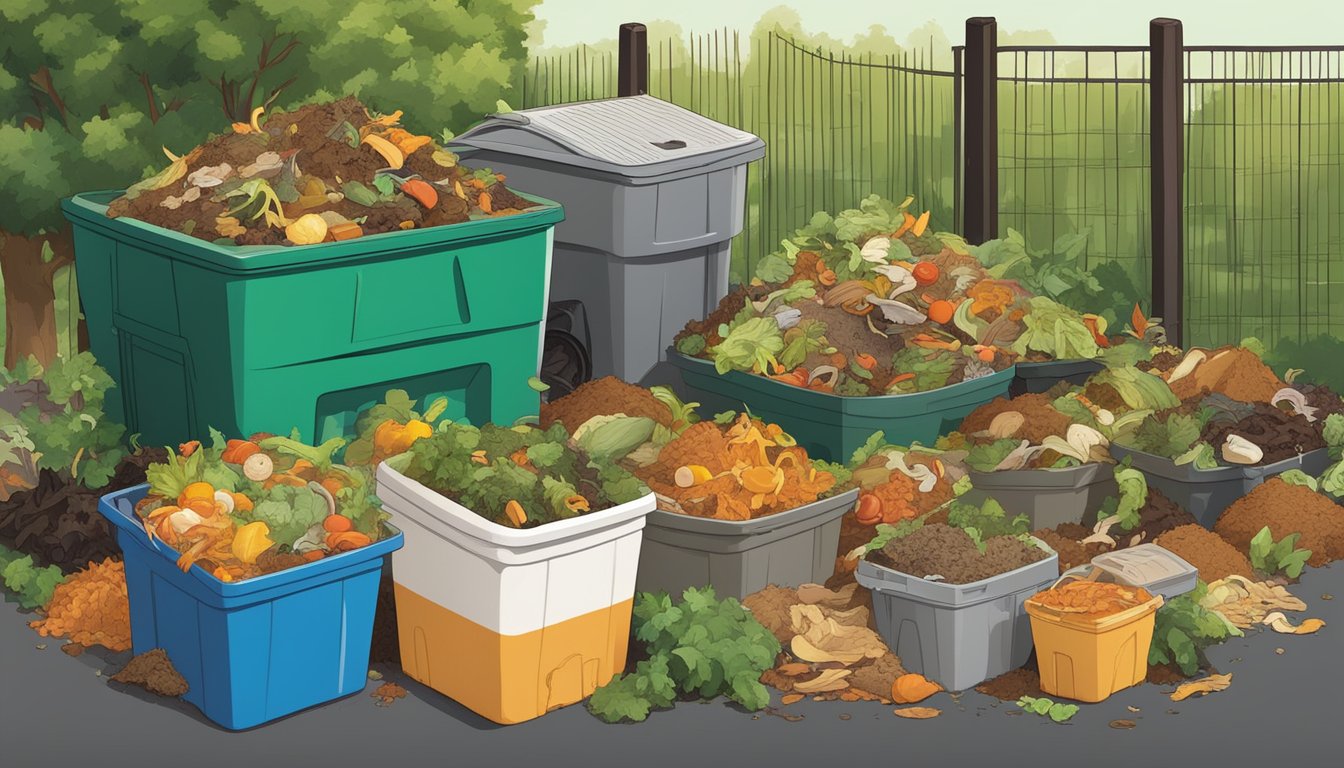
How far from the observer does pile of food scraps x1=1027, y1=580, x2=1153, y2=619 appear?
23.0ft

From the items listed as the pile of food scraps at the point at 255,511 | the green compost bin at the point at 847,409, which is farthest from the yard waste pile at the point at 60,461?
the green compost bin at the point at 847,409

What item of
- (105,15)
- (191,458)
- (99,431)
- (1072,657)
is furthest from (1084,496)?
(105,15)

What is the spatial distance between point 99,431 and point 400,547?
92.8 inches

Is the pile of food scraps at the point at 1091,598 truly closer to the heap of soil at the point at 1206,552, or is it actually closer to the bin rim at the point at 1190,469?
the heap of soil at the point at 1206,552

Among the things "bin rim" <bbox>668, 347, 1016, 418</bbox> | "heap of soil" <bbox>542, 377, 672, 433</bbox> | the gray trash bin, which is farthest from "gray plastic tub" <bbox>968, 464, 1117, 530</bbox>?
the gray trash bin

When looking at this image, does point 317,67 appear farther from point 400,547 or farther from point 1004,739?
point 1004,739

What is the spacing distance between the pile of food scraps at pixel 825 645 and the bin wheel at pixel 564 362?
2305 millimetres

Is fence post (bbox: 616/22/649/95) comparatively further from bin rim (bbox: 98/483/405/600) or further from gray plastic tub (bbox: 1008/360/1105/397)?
bin rim (bbox: 98/483/405/600)

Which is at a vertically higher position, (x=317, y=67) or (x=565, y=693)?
(x=317, y=67)

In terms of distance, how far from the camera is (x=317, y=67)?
9.96 metres

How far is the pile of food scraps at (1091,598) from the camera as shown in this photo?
701 cm

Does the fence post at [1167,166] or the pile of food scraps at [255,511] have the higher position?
the fence post at [1167,166]

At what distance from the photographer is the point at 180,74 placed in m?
10.0

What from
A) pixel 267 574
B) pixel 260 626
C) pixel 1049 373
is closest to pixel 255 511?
pixel 267 574
